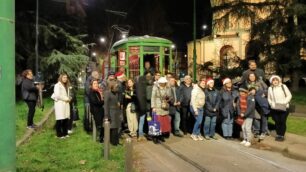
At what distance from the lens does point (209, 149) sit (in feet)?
36.8

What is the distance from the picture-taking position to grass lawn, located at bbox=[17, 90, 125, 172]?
8562 millimetres

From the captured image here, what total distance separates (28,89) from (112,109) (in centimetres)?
307

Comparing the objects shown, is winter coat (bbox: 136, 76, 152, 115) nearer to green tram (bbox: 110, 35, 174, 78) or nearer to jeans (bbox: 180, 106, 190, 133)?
jeans (bbox: 180, 106, 190, 133)

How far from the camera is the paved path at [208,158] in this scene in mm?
9109

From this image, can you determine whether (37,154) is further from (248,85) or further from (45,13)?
(45,13)

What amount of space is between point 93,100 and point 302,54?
11.8m

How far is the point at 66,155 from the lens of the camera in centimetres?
972

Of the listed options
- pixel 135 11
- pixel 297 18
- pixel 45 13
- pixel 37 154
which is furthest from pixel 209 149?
pixel 135 11

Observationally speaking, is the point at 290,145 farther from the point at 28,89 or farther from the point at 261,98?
the point at 28,89

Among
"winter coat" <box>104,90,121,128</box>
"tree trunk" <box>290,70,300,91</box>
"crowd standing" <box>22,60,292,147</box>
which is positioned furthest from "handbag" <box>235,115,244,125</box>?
"tree trunk" <box>290,70,300,91</box>

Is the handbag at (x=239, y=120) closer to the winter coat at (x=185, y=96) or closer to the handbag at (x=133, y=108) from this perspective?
the winter coat at (x=185, y=96)

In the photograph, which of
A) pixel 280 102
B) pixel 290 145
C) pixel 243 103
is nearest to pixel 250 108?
pixel 243 103

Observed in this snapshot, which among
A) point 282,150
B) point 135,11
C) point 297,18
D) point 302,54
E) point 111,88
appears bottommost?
point 282,150

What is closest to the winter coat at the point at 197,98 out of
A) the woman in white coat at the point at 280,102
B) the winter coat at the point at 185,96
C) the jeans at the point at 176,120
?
the winter coat at the point at 185,96
